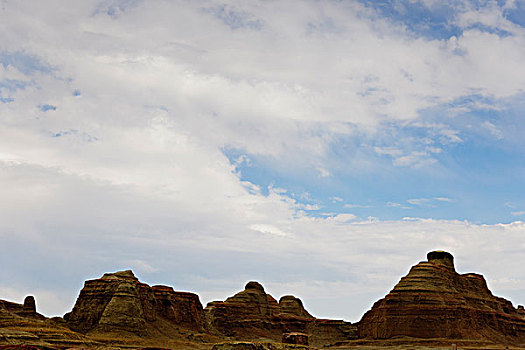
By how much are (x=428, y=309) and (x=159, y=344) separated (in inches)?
1897

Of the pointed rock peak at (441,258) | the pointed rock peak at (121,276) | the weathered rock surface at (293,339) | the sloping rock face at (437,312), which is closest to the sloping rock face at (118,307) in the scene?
the pointed rock peak at (121,276)

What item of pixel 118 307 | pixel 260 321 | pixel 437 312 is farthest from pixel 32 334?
pixel 260 321

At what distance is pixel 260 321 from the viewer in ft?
470

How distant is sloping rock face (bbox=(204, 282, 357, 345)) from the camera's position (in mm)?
136375

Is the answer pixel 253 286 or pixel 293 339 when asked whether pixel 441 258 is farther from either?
pixel 293 339

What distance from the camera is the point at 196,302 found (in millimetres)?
120562

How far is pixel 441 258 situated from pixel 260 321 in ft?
143

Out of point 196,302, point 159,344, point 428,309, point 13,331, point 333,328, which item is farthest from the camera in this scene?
point 333,328

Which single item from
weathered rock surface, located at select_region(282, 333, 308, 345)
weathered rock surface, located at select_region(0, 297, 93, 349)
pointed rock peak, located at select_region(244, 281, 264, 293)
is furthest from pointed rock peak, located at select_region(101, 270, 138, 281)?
pointed rock peak, located at select_region(244, 281, 264, 293)

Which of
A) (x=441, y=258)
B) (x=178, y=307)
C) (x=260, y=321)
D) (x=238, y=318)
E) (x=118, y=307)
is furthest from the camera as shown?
(x=260, y=321)

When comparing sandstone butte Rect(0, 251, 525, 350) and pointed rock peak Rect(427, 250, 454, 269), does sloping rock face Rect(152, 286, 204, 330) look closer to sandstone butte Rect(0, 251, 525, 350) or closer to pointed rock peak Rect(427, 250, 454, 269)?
sandstone butte Rect(0, 251, 525, 350)

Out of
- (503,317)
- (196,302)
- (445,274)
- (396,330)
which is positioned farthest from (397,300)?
(196,302)

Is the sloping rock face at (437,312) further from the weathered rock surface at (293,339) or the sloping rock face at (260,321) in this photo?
the weathered rock surface at (293,339)

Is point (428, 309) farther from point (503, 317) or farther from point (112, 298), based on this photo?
point (112, 298)
